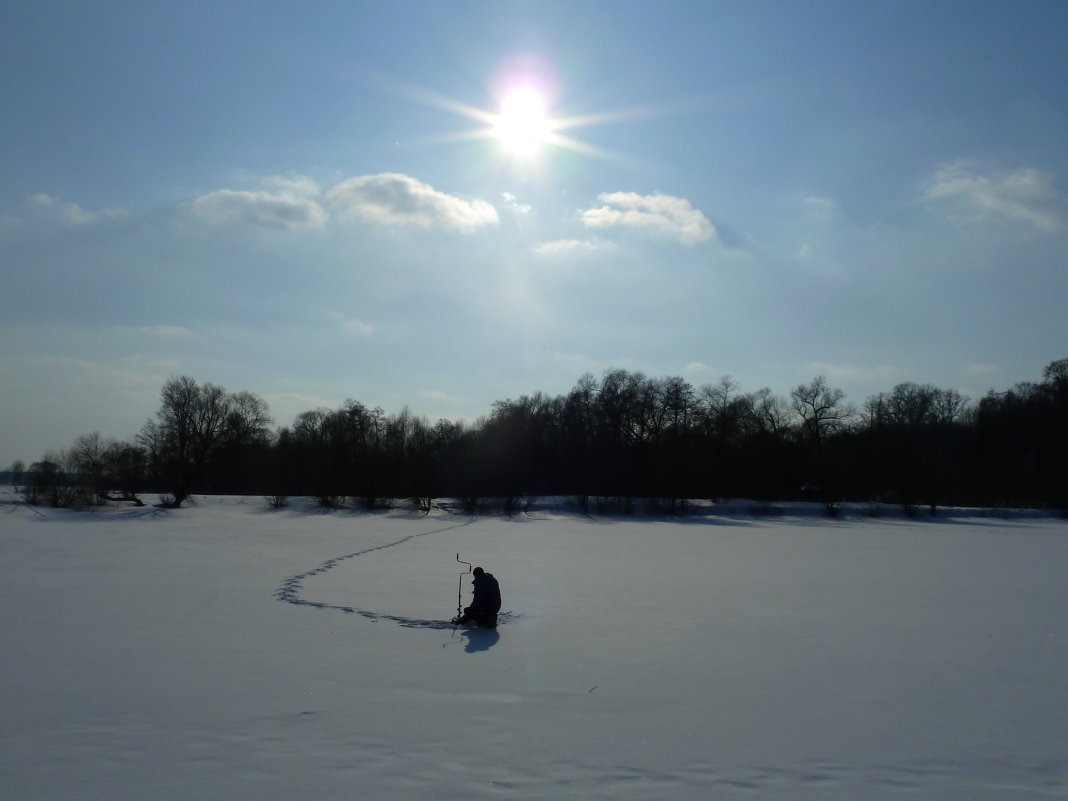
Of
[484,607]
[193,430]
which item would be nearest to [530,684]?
[484,607]

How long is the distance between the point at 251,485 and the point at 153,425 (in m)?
19.6

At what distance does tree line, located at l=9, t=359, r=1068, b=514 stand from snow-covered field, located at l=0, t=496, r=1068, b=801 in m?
33.7

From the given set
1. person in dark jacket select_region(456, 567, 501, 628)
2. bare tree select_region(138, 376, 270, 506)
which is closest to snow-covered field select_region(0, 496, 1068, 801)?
person in dark jacket select_region(456, 567, 501, 628)

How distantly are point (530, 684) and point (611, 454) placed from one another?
56.1 m

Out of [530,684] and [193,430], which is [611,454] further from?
[530,684]

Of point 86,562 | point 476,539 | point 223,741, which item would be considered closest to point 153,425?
point 476,539

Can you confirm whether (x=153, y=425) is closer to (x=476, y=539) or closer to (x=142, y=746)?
(x=476, y=539)

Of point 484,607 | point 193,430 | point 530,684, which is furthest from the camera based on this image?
point 193,430

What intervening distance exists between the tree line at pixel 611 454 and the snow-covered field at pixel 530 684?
111 feet

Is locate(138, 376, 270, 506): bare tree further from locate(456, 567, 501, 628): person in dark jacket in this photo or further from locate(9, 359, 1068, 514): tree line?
locate(456, 567, 501, 628): person in dark jacket

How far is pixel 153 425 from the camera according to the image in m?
52.9

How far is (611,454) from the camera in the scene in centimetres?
6431

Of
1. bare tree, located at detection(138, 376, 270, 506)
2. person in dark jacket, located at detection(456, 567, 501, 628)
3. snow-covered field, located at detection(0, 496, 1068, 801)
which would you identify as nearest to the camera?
snow-covered field, located at detection(0, 496, 1068, 801)

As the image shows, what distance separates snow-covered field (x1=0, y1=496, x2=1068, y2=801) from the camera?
19.3 feet
